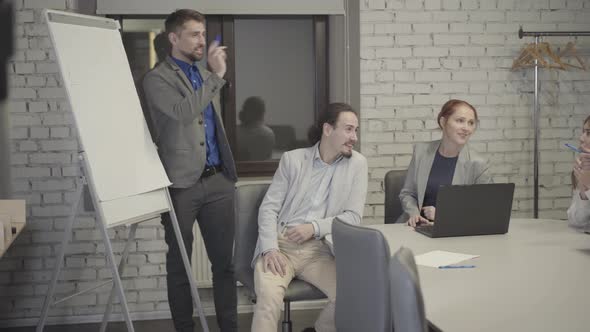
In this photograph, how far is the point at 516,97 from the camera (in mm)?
3873

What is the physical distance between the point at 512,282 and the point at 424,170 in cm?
135

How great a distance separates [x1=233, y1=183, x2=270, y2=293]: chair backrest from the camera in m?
2.71

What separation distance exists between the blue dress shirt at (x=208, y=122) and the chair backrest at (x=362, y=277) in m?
1.31

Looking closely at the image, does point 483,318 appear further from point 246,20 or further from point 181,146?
point 246,20

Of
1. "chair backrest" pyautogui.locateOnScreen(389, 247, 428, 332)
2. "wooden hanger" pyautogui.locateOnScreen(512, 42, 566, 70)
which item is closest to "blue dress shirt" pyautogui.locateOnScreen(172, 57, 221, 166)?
"wooden hanger" pyautogui.locateOnScreen(512, 42, 566, 70)

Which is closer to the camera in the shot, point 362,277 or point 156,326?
point 362,277

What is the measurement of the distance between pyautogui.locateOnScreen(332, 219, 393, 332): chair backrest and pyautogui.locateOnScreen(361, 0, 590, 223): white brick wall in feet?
6.80

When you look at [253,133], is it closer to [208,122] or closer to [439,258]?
[208,122]

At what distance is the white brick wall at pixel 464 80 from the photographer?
377 centimetres

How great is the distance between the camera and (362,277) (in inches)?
65.2

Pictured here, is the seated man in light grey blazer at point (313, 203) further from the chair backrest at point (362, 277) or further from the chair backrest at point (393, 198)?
the chair backrest at point (362, 277)

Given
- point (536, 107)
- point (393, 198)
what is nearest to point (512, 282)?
point (393, 198)

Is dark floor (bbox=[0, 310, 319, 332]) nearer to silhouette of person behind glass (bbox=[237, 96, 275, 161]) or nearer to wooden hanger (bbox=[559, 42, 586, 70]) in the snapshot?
silhouette of person behind glass (bbox=[237, 96, 275, 161])

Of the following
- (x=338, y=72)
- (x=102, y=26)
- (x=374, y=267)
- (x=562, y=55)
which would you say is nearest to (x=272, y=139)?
(x=338, y=72)
